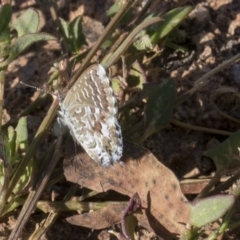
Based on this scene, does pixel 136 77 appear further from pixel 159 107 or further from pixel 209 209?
pixel 209 209

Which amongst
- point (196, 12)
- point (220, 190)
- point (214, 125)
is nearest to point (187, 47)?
point (196, 12)

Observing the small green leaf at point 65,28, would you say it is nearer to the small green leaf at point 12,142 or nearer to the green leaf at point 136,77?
the green leaf at point 136,77

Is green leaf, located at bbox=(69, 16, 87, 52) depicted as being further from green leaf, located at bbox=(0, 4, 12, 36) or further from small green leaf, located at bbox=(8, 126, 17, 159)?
small green leaf, located at bbox=(8, 126, 17, 159)

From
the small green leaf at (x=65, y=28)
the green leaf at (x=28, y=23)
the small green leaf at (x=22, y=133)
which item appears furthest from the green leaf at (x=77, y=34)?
the small green leaf at (x=22, y=133)

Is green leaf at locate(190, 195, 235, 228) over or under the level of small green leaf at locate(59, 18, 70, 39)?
under

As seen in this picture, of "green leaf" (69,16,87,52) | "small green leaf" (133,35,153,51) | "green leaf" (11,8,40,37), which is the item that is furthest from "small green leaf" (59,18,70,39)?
"small green leaf" (133,35,153,51)

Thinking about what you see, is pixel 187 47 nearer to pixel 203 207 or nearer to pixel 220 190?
pixel 220 190
